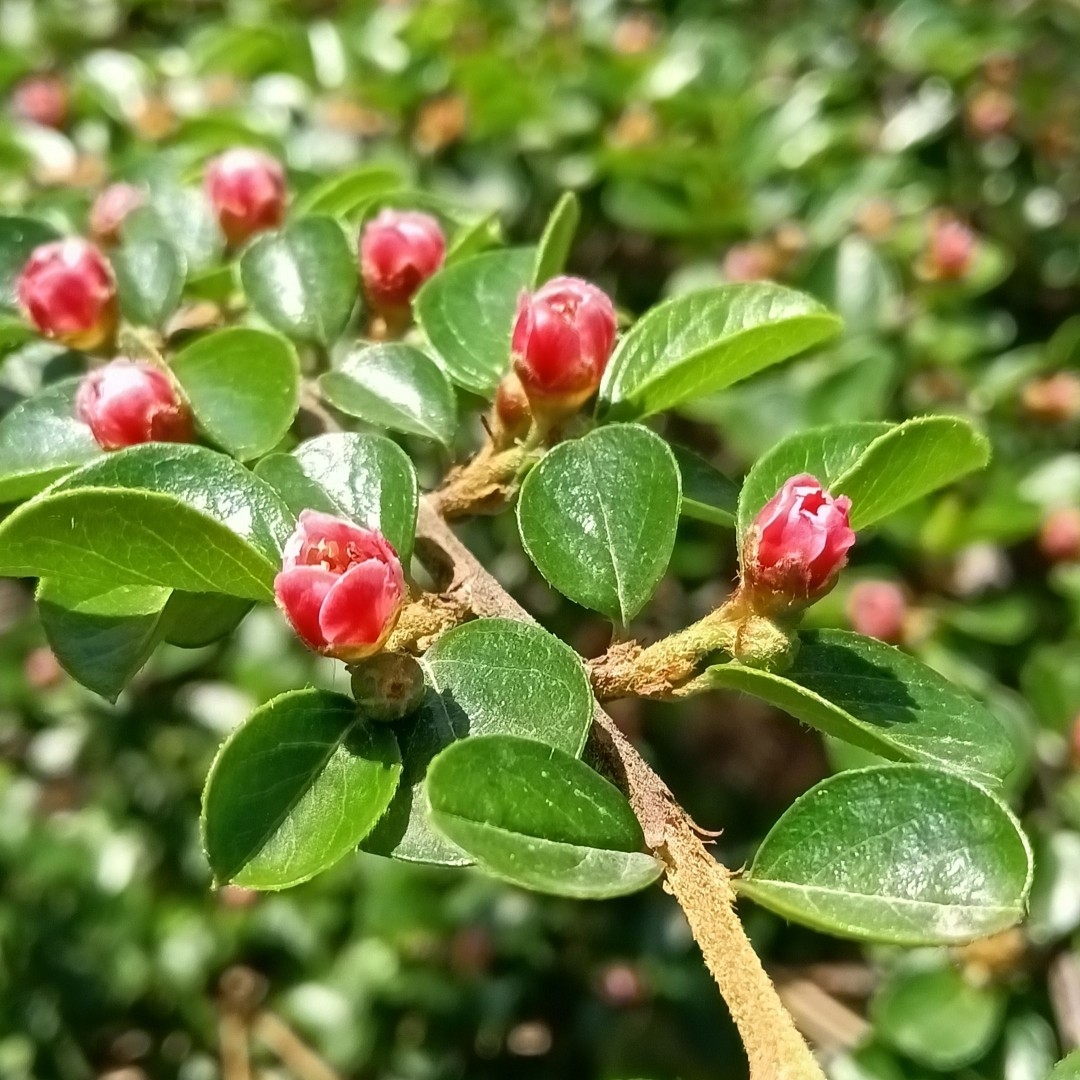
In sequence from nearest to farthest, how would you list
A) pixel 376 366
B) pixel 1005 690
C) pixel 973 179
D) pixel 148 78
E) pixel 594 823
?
pixel 594 823 → pixel 376 366 → pixel 1005 690 → pixel 148 78 → pixel 973 179

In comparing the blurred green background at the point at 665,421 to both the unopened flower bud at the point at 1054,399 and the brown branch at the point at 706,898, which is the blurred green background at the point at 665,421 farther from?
the brown branch at the point at 706,898

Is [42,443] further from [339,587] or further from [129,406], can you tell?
[339,587]

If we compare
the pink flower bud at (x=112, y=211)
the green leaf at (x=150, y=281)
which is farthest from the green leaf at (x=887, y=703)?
the pink flower bud at (x=112, y=211)

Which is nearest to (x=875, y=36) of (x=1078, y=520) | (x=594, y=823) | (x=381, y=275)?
(x=1078, y=520)

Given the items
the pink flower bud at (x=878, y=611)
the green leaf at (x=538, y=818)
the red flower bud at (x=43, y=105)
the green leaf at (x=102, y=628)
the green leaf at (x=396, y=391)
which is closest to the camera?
the green leaf at (x=538, y=818)

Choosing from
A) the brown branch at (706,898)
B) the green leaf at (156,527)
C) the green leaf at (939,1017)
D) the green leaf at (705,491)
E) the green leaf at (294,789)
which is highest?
the green leaf at (156,527)

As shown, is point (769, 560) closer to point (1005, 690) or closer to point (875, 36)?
point (1005, 690)
